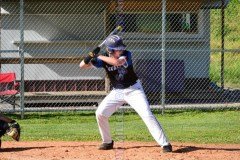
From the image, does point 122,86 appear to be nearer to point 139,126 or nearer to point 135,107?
point 135,107

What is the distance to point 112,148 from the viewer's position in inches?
455

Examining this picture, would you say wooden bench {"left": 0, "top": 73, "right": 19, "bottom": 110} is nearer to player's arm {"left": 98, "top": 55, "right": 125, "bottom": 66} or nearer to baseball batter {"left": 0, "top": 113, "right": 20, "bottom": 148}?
baseball batter {"left": 0, "top": 113, "right": 20, "bottom": 148}

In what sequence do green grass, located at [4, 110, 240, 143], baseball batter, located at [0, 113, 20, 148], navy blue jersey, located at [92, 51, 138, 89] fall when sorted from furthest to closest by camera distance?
green grass, located at [4, 110, 240, 143], baseball batter, located at [0, 113, 20, 148], navy blue jersey, located at [92, 51, 138, 89]

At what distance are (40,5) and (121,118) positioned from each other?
4695mm

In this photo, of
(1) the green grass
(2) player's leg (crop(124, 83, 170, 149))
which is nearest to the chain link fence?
(1) the green grass

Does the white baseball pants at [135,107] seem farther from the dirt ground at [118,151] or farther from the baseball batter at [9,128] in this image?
the baseball batter at [9,128]

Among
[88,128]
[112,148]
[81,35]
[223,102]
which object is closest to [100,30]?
[81,35]

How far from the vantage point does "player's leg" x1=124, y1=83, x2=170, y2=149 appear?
10.7 meters

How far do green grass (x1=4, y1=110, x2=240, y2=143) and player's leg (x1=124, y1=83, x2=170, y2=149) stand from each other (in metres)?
2.17

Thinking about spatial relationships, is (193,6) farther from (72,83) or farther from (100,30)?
(72,83)

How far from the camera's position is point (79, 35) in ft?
64.6

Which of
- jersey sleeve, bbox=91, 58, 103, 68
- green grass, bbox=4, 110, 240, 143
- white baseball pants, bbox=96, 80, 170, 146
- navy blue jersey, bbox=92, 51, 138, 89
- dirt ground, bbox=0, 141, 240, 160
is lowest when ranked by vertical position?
green grass, bbox=4, 110, 240, 143

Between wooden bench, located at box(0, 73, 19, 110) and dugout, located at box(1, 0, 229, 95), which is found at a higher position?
dugout, located at box(1, 0, 229, 95)

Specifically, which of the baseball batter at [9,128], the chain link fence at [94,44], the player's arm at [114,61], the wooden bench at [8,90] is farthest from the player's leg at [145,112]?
the chain link fence at [94,44]
